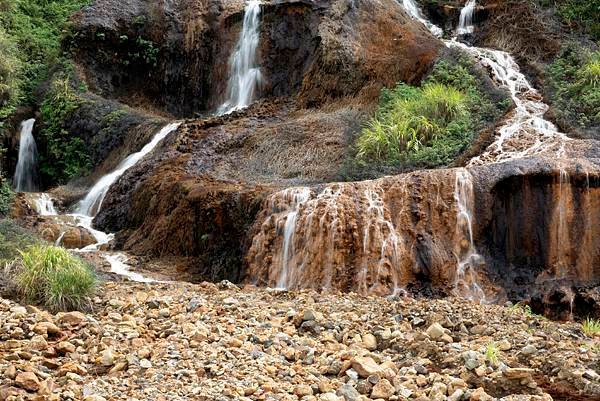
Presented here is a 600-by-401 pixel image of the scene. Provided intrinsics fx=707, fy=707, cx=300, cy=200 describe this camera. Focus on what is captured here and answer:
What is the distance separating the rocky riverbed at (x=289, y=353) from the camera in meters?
5.34

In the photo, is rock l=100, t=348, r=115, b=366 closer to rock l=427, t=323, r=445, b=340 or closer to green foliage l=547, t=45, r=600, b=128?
rock l=427, t=323, r=445, b=340

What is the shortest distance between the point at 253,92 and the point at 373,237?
33.8ft

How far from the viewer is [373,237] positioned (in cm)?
1066

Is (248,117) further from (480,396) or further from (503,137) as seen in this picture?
(480,396)

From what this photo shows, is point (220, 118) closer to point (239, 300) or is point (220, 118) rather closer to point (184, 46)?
point (184, 46)

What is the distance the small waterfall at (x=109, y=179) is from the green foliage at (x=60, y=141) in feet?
6.79

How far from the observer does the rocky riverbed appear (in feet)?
17.5

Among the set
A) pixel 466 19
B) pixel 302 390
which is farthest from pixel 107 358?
pixel 466 19

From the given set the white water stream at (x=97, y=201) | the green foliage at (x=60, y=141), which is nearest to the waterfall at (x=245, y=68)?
the white water stream at (x=97, y=201)

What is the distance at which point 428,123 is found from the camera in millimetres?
14148

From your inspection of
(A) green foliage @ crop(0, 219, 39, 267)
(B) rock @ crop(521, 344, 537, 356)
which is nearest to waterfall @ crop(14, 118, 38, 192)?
(A) green foliage @ crop(0, 219, 39, 267)

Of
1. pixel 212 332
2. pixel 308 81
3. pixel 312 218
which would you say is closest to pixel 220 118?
pixel 308 81

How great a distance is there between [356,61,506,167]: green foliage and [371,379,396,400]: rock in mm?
8289

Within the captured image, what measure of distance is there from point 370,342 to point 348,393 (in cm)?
145
